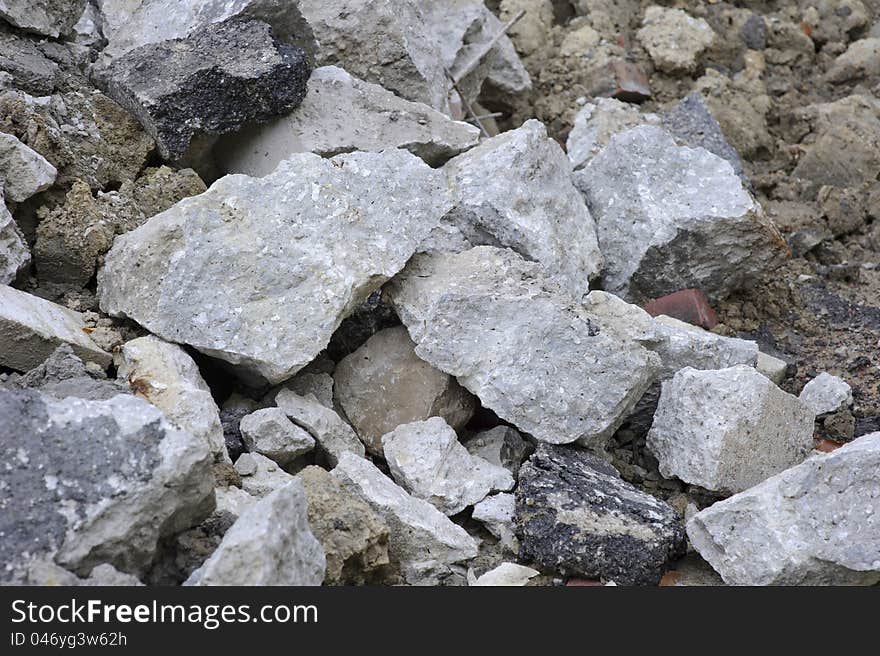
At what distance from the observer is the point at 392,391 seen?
3752mm

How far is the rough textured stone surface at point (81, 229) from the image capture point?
3.67 metres

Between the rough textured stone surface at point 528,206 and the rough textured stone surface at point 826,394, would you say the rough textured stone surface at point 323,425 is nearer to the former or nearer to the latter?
the rough textured stone surface at point 528,206

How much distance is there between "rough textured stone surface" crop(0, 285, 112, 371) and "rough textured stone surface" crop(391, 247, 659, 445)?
1.13 m

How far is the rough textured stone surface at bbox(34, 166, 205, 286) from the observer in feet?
12.0

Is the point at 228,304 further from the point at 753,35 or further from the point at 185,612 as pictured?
the point at 753,35

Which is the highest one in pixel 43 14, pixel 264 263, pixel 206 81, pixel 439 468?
pixel 43 14

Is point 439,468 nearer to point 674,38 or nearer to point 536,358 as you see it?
point 536,358

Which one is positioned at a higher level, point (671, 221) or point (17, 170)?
point (17, 170)

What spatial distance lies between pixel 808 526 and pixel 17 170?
2889mm

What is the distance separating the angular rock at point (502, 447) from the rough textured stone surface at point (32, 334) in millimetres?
1314

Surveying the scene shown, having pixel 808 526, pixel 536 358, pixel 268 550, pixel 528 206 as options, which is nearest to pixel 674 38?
pixel 528 206

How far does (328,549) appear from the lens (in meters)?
2.87

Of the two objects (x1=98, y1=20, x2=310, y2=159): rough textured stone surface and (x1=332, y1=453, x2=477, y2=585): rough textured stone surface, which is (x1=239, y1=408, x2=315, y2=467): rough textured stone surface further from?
(x1=98, y1=20, x2=310, y2=159): rough textured stone surface

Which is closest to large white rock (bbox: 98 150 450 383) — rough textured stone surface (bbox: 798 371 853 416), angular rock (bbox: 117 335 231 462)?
angular rock (bbox: 117 335 231 462)
